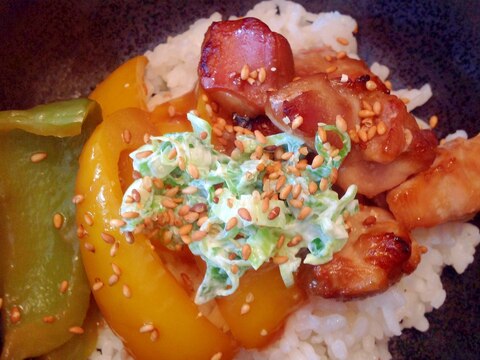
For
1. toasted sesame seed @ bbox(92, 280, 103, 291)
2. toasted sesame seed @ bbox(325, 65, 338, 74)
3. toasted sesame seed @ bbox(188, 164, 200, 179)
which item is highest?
toasted sesame seed @ bbox(188, 164, 200, 179)

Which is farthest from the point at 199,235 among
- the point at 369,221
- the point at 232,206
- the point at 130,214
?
the point at 369,221

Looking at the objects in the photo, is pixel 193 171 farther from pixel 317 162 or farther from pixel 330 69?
pixel 330 69

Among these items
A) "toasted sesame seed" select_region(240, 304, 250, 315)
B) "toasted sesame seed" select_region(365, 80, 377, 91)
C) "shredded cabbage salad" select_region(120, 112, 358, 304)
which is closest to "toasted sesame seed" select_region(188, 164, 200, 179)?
"shredded cabbage salad" select_region(120, 112, 358, 304)

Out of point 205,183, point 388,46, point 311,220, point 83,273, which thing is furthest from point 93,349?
point 388,46

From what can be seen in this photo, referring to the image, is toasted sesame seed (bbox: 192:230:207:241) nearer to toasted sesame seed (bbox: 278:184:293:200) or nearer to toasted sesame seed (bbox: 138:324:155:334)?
toasted sesame seed (bbox: 278:184:293:200)

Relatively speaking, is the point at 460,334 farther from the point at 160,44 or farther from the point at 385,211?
the point at 160,44

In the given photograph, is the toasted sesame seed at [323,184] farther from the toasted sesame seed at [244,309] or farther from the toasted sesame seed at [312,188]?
the toasted sesame seed at [244,309]
